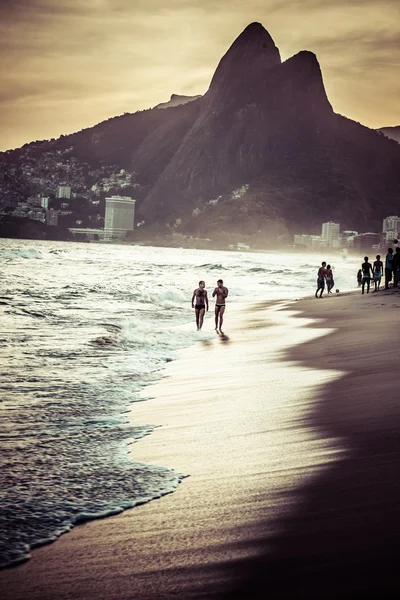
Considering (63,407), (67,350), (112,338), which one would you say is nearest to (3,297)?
(112,338)

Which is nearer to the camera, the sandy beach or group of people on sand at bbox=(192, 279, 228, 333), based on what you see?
the sandy beach

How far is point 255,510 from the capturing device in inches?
138

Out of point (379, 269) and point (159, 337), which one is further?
point (379, 269)

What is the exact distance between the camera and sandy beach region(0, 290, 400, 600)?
271 cm

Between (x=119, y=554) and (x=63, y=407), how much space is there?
4.02 m

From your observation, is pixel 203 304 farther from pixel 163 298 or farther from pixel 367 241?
pixel 367 241

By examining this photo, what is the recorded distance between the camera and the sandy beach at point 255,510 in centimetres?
271

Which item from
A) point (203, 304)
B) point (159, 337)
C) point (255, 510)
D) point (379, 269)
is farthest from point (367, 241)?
point (255, 510)

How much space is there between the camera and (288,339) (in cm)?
1362

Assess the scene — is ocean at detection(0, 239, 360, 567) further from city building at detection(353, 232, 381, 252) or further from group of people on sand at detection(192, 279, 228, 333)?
city building at detection(353, 232, 381, 252)

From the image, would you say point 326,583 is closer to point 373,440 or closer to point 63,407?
point 373,440

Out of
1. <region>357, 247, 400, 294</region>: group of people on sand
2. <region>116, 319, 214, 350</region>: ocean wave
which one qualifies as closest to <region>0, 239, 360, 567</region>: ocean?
<region>116, 319, 214, 350</region>: ocean wave

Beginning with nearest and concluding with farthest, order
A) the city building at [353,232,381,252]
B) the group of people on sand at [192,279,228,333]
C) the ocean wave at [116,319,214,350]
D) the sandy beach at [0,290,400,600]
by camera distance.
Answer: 1. the sandy beach at [0,290,400,600]
2. the ocean wave at [116,319,214,350]
3. the group of people on sand at [192,279,228,333]
4. the city building at [353,232,381,252]

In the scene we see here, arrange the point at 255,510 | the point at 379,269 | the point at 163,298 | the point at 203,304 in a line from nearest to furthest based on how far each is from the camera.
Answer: the point at 255,510 < the point at 203,304 < the point at 163,298 < the point at 379,269
